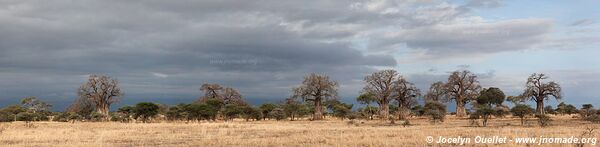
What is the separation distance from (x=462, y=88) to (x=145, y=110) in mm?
43858

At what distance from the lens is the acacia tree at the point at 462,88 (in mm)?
74250

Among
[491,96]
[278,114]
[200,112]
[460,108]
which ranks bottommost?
[278,114]

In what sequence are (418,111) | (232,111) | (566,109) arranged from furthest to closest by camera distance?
(566,109) → (232,111) → (418,111)

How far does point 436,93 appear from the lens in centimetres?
7731

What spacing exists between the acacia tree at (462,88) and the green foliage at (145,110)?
40850 mm

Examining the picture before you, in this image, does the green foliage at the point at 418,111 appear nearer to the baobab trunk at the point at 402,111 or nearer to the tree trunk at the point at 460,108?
the baobab trunk at the point at 402,111

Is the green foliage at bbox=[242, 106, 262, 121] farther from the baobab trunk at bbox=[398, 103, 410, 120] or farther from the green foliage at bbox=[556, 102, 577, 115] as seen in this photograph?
the green foliage at bbox=[556, 102, 577, 115]

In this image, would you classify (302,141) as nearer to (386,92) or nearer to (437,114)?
(437,114)

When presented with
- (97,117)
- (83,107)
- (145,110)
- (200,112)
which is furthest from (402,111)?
(83,107)

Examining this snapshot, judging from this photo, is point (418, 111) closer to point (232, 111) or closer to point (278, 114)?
point (278, 114)

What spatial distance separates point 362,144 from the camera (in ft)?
78.9

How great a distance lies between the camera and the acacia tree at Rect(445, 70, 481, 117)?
244 feet

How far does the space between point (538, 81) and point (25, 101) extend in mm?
85553

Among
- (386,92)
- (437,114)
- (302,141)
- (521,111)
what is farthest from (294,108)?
(302,141)
